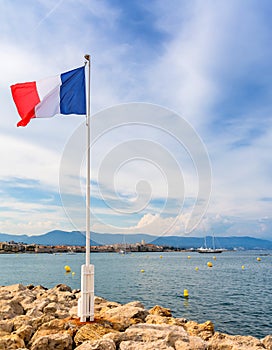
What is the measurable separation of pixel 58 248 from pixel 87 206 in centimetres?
18843

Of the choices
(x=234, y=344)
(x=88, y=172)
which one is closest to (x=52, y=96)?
(x=88, y=172)

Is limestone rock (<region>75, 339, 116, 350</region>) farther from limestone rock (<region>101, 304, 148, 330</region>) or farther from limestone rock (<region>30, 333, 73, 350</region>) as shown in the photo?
limestone rock (<region>101, 304, 148, 330</region>)

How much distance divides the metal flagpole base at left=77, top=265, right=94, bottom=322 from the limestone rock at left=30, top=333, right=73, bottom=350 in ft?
4.70

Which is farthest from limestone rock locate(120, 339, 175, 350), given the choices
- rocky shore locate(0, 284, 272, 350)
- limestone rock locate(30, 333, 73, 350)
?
limestone rock locate(30, 333, 73, 350)

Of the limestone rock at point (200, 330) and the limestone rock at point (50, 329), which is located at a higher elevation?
the limestone rock at point (50, 329)

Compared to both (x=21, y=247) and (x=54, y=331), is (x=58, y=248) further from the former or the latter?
(x=54, y=331)

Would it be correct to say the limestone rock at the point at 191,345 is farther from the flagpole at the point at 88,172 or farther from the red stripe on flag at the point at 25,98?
the red stripe on flag at the point at 25,98

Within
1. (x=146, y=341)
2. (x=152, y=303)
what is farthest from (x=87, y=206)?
(x=152, y=303)

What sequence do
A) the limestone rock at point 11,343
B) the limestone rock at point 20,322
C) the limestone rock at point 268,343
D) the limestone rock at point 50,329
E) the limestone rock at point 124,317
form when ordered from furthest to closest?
the limestone rock at point 268,343
the limestone rock at point 20,322
the limestone rock at point 124,317
the limestone rock at point 50,329
the limestone rock at point 11,343

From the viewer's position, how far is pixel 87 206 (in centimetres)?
1168

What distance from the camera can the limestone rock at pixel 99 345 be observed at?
8.71 m

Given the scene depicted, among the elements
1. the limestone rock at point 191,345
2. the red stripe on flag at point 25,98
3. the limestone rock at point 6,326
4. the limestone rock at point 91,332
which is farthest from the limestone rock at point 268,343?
the red stripe on flag at point 25,98

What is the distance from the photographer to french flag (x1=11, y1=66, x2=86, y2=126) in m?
12.2

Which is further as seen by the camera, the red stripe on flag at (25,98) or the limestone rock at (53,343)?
the red stripe on flag at (25,98)
